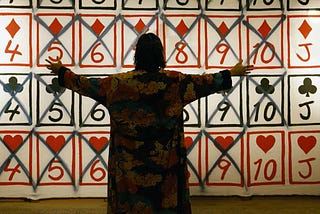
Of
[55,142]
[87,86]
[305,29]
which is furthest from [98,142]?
[305,29]

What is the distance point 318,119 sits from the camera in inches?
156

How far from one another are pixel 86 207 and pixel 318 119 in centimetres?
212

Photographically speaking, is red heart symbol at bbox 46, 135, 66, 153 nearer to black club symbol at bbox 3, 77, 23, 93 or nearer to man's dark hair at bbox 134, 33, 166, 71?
black club symbol at bbox 3, 77, 23, 93

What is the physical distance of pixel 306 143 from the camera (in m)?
3.96

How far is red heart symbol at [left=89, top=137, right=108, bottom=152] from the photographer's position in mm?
3865

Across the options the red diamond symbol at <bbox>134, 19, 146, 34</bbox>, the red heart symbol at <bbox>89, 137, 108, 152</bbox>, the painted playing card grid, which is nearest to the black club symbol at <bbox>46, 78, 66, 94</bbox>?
the painted playing card grid

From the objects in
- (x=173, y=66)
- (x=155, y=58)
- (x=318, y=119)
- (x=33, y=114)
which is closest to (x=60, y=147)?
(x=33, y=114)

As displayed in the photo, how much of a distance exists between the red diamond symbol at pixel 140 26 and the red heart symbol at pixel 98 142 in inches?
38.2

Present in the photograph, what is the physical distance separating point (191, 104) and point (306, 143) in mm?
1068

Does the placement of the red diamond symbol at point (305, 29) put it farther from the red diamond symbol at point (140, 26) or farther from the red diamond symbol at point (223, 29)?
the red diamond symbol at point (140, 26)

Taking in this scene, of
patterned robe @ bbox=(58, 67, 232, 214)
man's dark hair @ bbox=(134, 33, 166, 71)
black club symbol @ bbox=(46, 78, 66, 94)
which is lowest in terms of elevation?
patterned robe @ bbox=(58, 67, 232, 214)

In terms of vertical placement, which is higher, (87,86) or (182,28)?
(182,28)

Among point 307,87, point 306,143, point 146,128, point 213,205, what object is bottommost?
point 213,205

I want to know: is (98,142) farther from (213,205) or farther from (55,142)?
(213,205)
